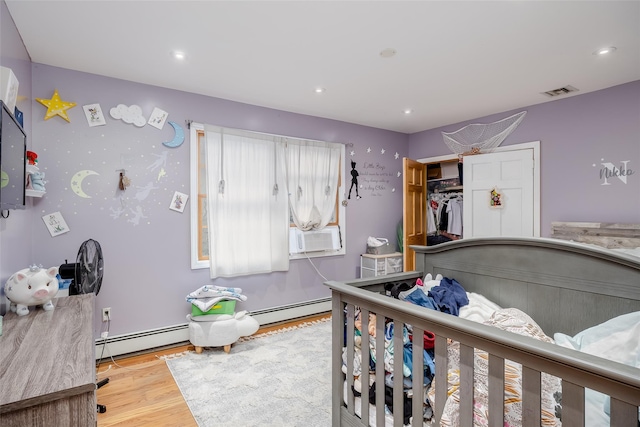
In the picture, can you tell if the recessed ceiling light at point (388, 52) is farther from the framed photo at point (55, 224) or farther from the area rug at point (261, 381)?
the framed photo at point (55, 224)

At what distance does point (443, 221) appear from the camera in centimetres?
520

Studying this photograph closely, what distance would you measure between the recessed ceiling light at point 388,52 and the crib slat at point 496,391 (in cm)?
207

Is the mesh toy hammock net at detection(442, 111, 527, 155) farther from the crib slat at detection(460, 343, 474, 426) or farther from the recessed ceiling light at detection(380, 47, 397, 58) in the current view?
the crib slat at detection(460, 343, 474, 426)

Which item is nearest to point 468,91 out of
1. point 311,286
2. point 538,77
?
point 538,77


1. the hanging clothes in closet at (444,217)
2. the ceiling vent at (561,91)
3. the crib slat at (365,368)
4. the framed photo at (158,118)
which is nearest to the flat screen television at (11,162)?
the framed photo at (158,118)

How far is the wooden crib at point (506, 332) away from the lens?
83cm

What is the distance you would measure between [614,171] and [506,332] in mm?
3009

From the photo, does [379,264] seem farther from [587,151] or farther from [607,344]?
[607,344]

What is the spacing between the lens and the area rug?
77.5 inches

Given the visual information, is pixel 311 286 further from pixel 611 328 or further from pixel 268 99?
pixel 611 328

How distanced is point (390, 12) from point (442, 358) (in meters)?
1.82

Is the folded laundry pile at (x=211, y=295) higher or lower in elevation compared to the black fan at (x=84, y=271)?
lower

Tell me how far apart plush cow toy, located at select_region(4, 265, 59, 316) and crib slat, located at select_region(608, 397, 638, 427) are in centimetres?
227

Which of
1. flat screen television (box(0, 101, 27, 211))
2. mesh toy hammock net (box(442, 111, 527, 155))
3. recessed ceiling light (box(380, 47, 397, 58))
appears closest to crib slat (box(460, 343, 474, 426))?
flat screen television (box(0, 101, 27, 211))
